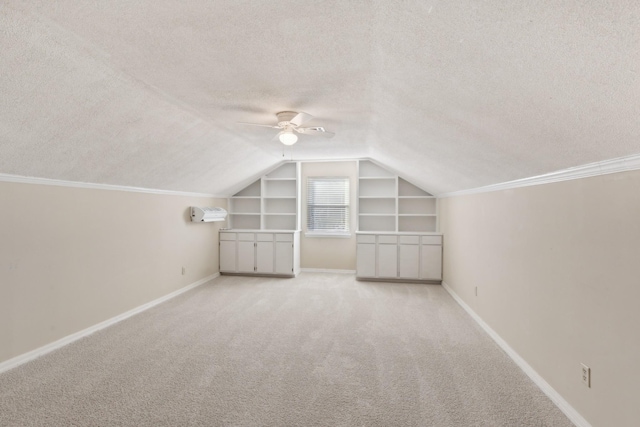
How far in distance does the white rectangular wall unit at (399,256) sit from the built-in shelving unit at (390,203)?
2.10ft

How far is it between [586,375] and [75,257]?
439 cm

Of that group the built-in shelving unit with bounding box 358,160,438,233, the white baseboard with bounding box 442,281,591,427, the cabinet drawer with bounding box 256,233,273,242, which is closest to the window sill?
the built-in shelving unit with bounding box 358,160,438,233

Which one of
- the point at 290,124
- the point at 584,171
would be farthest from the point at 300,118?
the point at 584,171

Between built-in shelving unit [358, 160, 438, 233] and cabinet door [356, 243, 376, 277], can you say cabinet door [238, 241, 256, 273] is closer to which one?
cabinet door [356, 243, 376, 277]

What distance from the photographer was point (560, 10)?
1126 millimetres

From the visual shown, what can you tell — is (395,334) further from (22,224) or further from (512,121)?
(22,224)

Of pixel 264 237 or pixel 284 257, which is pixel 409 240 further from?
pixel 264 237

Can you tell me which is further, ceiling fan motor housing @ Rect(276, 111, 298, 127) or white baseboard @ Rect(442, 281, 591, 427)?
ceiling fan motor housing @ Rect(276, 111, 298, 127)

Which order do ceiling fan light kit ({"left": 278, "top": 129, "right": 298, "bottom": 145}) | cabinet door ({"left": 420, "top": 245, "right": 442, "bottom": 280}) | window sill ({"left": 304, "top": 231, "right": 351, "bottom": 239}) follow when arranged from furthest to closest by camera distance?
window sill ({"left": 304, "top": 231, "right": 351, "bottom": 239}) < cabinet door ({"left": 420, "top": 245, "right": 442, "bottom": 280}) < ceiling fan light kit ({"left": 278, "top": 129, "right": 298, "bottom": 145})

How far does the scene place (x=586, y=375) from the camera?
1996 millimetres

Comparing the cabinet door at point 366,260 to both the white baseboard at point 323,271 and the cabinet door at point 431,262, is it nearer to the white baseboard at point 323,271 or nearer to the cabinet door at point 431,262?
the white baseboard at point 323,271

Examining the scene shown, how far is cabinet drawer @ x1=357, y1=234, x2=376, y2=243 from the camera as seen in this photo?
597 cm

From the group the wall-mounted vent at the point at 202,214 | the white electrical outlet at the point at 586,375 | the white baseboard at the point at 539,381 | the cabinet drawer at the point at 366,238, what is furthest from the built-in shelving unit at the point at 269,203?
the white electrical outlet at the point at 586,375

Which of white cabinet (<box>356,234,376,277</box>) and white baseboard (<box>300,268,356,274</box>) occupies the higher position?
white cabinet (<box>356,234,376,277</box>)
